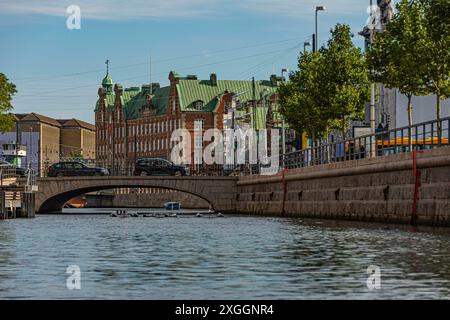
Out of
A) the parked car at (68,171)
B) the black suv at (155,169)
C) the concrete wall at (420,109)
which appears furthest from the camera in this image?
the black suv at (155,169)

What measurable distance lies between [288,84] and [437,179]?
44730mm

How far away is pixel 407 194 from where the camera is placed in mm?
53594

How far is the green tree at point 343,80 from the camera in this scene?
8400cm

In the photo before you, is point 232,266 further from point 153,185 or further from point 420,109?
point 153,185

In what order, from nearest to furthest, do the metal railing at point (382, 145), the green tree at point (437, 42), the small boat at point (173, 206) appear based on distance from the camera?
the metal railing at point (382, 145) < the green tree at point (437, 42) < the small boat at point (173, 206)

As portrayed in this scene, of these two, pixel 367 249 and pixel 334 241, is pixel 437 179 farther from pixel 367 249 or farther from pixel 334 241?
pixel 367 249

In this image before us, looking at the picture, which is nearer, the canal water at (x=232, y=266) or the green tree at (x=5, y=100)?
the canal water at (x=232, y=266)

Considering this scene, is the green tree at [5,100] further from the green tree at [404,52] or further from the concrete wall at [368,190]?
the green tree at [404,52]

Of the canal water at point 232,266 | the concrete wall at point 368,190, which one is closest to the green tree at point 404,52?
the concrete wall at point 368,190

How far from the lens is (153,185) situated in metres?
102

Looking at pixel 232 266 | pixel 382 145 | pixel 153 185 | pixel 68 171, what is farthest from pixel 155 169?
pixel 232 266

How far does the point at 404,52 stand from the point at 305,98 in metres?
24.1

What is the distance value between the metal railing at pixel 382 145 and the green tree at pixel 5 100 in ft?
75.3
